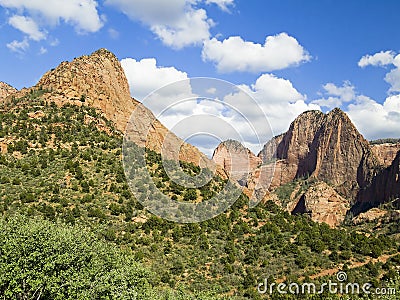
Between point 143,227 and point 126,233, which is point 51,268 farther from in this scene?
point 143,227

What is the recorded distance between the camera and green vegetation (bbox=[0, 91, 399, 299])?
67.2 ft

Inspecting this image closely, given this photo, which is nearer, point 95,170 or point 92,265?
point 92,265

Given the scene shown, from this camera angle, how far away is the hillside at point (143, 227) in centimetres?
3047

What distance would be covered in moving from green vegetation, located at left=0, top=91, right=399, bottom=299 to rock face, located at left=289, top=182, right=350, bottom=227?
3915 inches

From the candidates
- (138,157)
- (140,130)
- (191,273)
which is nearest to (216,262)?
(191,273)

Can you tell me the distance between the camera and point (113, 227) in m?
36.6

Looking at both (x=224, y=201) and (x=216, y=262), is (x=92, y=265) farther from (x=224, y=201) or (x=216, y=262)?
(x=224, y=201)

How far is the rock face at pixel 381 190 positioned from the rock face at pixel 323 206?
14228 millimetres

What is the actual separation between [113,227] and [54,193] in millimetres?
7998

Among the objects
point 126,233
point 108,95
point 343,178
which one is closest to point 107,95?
point 108,95

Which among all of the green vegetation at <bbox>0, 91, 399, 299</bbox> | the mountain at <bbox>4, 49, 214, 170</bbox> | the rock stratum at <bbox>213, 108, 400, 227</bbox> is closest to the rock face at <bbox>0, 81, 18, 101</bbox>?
the mountain at <bbox>4, 49, 214, 170</bbox>

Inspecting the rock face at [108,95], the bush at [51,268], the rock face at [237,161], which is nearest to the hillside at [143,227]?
the bush at [51,268]

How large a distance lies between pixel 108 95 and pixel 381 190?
5698 inches

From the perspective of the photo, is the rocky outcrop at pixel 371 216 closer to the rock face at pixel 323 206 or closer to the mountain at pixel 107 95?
the rock face at pixel 323 206
